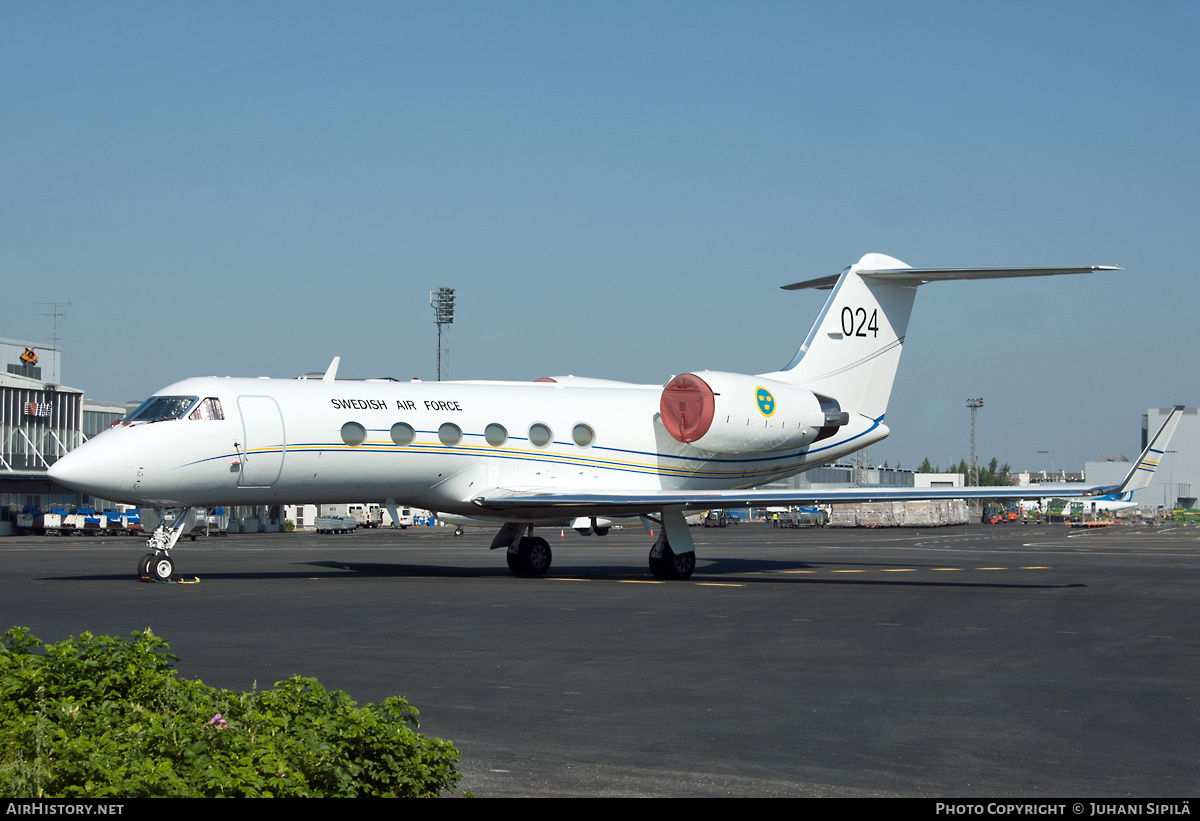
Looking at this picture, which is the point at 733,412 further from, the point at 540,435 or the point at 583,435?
the point at 540,435

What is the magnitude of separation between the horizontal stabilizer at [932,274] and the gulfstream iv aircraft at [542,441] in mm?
50

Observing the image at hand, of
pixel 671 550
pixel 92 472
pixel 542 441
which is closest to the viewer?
pixel 92 472

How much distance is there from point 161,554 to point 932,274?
17218 millimetres

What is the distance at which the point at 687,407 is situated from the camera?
84.1 ft

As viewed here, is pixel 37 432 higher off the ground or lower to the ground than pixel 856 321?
lower

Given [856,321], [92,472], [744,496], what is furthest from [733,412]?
[92,472]

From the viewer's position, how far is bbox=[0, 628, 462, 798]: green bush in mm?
4746

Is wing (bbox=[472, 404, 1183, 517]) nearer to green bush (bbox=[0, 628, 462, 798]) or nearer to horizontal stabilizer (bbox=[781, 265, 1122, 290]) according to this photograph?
horizontal stabilizer (bbox=[781, 265, 1122, 290])

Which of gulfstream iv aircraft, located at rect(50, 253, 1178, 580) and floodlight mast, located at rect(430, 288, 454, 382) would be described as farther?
floodlight mast, located at rect(430, 288, 454, 382)

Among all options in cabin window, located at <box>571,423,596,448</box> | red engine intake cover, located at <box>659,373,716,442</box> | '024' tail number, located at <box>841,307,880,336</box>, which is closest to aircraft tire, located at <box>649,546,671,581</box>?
cabin window, located at <box>571,423,596,448</box>

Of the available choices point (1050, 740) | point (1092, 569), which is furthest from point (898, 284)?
point (1050, 740)

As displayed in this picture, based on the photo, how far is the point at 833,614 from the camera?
54.6ft

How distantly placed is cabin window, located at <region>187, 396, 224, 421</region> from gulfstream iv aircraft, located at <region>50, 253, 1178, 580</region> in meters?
0.03

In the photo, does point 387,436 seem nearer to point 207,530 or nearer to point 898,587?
point 898,587
